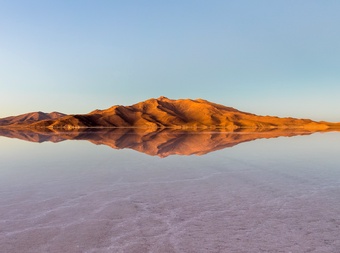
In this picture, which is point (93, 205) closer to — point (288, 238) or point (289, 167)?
point (288, 238)

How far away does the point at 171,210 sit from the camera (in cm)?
764

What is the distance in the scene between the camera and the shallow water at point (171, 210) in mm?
5488

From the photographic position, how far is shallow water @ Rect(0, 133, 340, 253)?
549 centimetres

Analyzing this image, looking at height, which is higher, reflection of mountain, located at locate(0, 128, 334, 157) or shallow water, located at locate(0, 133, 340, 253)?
reflection of mountain, located at locate(0, 128, 334, 157)

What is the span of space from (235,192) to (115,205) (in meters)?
3.80

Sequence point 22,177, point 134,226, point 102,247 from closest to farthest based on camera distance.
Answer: point 102,247 < point 134,226 < point 22,177

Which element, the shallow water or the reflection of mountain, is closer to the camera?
the shallow water

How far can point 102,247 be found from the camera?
531 centimetres

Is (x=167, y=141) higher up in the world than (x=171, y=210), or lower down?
higher up

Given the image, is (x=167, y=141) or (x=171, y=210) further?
(x=167, y=141)

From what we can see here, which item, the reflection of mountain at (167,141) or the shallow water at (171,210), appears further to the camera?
the reflection of mountain at (167,141)

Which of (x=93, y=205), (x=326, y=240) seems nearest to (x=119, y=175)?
(x=93, y=205)

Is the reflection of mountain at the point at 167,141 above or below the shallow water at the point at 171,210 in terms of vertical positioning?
above

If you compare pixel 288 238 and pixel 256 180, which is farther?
pixel 256 180
